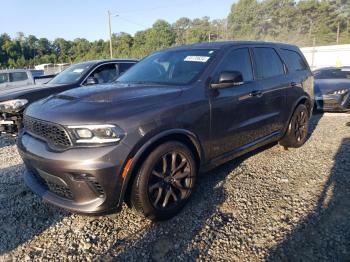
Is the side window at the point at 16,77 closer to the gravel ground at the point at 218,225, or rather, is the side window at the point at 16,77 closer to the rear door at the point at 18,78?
the rear door at the point at 18,78

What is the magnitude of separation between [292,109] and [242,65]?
5.06 feet

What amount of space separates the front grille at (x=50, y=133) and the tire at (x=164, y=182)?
0.72 m

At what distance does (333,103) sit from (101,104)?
749cm

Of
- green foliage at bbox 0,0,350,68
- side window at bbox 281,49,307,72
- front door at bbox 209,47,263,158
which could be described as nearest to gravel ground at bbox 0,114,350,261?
front door at bbox 209,47,263,158

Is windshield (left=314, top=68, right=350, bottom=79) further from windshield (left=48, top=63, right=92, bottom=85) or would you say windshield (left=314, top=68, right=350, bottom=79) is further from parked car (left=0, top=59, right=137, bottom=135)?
windshield (left=48, top=63, right=92, bottom=85)

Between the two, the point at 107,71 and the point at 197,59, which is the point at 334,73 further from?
the point at 197,59

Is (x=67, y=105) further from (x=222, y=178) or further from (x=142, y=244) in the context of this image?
(x=222, y=178)

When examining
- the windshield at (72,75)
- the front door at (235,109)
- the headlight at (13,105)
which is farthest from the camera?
the windshield at (72,75)

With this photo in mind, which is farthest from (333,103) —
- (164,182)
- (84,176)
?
(84,176)

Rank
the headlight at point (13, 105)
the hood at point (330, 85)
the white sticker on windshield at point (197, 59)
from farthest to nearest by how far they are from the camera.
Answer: the hood at point (330, 85), the headlight at point (13, 105), the white sticker on windshield at point (197, 59)

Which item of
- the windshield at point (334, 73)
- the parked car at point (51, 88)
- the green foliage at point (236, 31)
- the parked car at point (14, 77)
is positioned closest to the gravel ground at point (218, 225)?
the parked car at point (51, 88)

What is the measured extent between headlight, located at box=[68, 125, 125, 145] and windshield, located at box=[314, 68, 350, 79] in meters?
8.97

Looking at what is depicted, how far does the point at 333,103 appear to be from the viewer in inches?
326

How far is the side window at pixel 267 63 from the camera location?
13.9 ft
